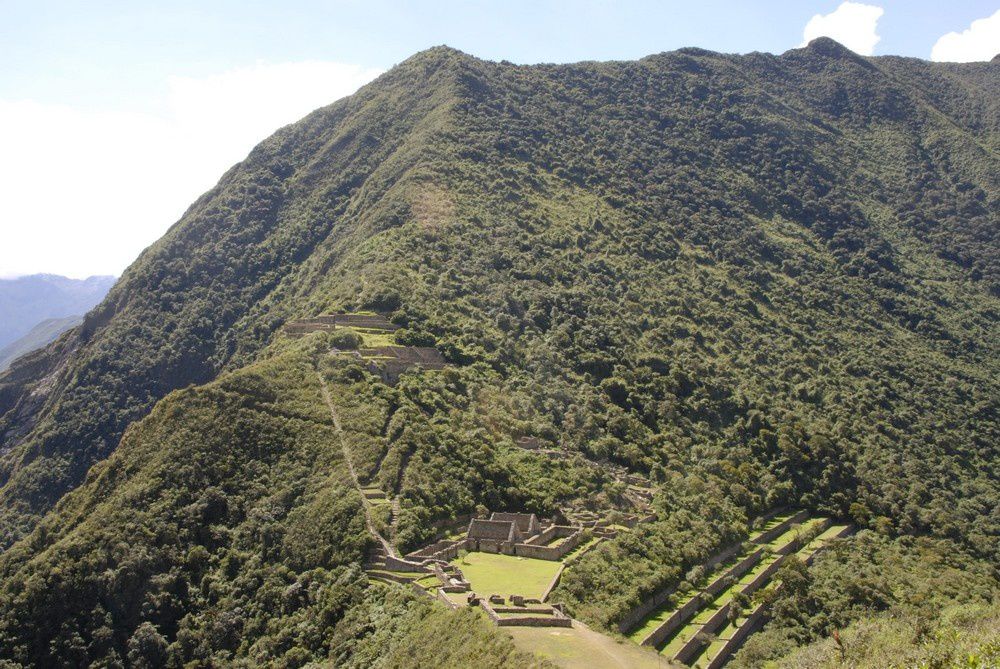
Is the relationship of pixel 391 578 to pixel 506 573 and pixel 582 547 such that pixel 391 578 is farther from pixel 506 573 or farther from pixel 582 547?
pixel 582 547

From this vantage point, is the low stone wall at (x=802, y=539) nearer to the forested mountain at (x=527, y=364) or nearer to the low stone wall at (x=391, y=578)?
the forested mountain at (x=527, y=364)

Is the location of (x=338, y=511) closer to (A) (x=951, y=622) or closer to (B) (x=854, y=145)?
(A) (x=951, y=622)

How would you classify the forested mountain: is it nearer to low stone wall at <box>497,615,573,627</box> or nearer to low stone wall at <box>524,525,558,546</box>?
low stone wall at <box>497,615,573,627</box>

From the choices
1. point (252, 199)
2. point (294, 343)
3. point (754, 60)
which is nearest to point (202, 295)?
point (252, 199)

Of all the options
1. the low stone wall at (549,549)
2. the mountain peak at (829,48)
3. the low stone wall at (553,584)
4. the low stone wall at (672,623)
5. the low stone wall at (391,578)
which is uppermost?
the mountain peak at (829,48)

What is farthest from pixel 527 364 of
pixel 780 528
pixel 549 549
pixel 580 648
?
pixel 580 648

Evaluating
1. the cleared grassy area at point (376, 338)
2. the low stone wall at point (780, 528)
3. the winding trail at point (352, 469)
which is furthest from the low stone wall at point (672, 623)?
the cleared grassy area at point (376, 338)
